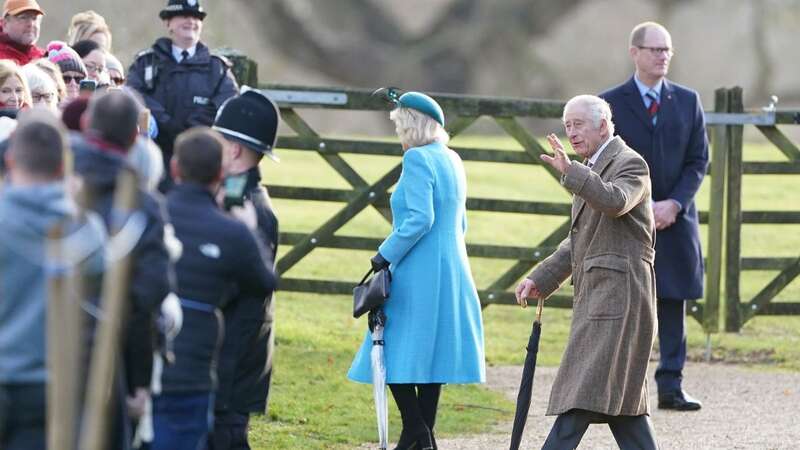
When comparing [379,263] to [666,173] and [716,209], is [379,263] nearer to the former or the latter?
[666,173]

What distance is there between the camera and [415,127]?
25.7 ft

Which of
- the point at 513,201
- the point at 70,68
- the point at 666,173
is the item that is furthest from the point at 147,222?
the point at 513,201

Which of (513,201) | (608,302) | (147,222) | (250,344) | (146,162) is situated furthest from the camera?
(513,201)

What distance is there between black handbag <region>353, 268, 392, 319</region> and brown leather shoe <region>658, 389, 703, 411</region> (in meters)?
2.59

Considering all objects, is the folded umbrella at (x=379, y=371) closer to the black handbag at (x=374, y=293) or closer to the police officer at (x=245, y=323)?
the black handbag at (x=374, y=293)

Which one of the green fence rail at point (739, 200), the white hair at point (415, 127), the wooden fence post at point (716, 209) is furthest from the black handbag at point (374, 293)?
the green fence rail at point (739, 200)

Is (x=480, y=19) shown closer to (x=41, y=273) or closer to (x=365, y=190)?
(x=365, y=190)

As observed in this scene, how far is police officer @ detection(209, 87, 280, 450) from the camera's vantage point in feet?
20.1

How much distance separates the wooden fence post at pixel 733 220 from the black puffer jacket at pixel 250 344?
6153mm

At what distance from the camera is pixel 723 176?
38.9 ft

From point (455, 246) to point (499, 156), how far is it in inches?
150

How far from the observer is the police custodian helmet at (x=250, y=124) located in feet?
20.7

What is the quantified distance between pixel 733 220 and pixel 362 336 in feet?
9.84

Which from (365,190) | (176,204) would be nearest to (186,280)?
(176,204)
